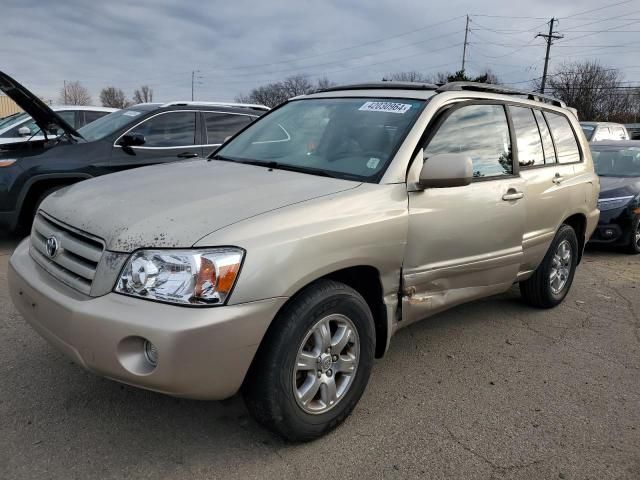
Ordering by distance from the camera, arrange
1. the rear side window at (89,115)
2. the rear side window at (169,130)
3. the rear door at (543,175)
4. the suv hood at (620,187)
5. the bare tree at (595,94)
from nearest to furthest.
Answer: the rear door at (543,175) → the rear side window at (169,130) → the suv hood at (620,187) → the rear side window at (89,115) → the bare tree at (595,94)

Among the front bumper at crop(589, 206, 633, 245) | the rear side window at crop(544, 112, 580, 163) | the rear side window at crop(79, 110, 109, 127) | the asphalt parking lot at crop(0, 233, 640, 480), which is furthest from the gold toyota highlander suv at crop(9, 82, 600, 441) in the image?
the rear side window at crop(79, 110, 109, 127)

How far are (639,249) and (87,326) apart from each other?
7.82 metres

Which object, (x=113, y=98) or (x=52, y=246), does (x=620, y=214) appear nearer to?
(x=52, y=246)

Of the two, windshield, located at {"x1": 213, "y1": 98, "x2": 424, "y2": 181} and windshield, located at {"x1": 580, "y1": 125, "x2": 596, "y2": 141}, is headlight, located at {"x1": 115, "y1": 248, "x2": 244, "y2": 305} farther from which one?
windshield, located at {"x1": 580, "y1": 125, "x2": 596, "y2": 141}

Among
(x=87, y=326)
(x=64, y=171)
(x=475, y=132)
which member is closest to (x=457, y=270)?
(x=475, y=132)

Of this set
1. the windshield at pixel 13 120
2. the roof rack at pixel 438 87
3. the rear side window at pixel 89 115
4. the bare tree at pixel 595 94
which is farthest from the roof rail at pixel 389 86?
the bare tree at pixel 595 94

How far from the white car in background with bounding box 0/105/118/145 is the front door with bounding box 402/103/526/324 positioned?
5037 mm

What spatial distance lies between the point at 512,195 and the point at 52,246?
2903 millimetres

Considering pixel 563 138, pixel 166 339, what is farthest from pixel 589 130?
pixel 166 339

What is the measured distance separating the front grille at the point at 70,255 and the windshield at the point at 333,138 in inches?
49.4

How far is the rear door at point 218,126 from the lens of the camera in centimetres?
716

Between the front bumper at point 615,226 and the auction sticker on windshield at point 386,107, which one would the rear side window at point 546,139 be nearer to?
the auction sticker on windshield at point 386,107

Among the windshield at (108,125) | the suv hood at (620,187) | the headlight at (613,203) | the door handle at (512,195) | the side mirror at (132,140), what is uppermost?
the windshield at (108,125)

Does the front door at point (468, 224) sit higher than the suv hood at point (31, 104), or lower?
lower
